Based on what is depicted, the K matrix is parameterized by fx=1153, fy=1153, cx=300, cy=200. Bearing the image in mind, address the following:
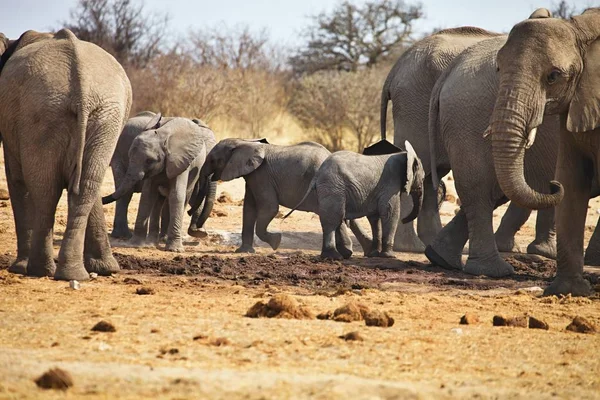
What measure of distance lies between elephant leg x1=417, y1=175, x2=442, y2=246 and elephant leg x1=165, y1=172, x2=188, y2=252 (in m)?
2.53

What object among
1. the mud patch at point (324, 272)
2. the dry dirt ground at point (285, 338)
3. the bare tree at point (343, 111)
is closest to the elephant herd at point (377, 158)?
the mud patch at point (324, 272)

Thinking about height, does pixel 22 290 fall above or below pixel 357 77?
below

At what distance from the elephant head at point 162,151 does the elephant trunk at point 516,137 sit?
5.05 meters

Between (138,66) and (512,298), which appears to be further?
(138,66)

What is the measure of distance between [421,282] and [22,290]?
3.10 meters

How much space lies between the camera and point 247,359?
527 cm

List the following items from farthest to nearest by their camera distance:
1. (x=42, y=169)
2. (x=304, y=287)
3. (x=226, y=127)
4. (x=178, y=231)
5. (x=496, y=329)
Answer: (x=226, y=127) < (x=178, y=231) < (x=304, y=287) < (x=42, y=169) < (x=496, y=329)

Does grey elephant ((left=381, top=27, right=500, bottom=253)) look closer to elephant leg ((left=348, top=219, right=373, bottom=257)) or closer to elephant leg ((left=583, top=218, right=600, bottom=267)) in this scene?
elephant leg ((left=348, top=219, right=373, bottom=257))

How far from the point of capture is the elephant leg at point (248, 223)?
37.9ft

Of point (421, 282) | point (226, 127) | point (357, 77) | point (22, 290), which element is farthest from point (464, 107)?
point (357, 77)

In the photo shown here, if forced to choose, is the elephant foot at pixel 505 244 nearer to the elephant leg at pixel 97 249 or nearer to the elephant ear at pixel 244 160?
the elephant ear at pixel 244 160

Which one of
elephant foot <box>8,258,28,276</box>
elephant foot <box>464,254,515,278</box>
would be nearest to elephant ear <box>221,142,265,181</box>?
elephant foot <box>464,254,515,278</box>

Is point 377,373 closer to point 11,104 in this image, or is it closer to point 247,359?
point 247,359

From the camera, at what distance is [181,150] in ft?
39.2
